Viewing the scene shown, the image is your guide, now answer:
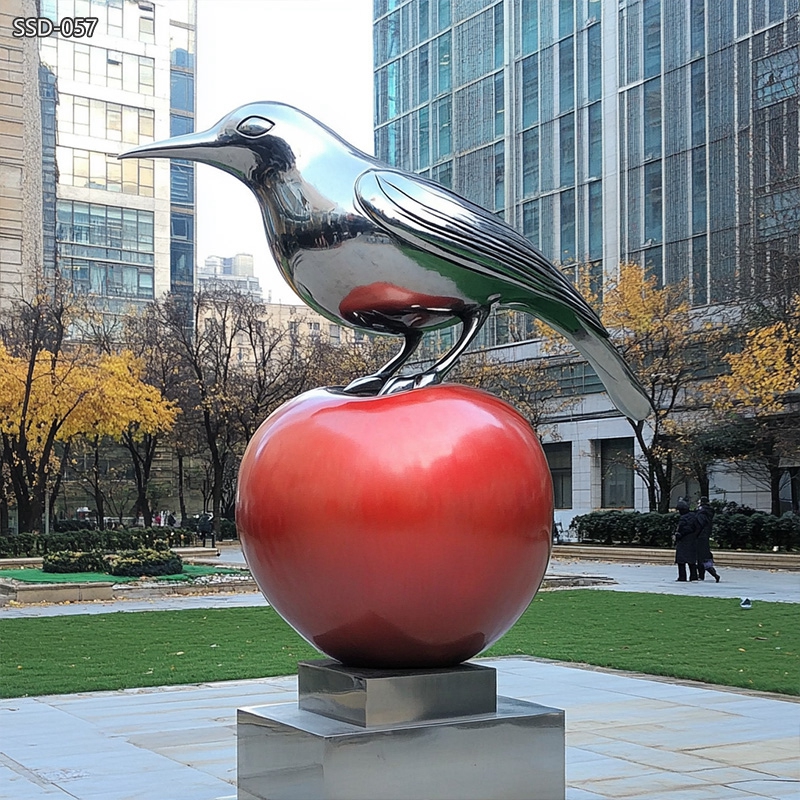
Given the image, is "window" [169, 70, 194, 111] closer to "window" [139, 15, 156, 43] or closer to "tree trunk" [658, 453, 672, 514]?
"window" [139, 15, 156, 43]

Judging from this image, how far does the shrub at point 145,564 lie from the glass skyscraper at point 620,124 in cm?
2009

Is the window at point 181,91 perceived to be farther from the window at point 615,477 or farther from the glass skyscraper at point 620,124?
the window at point 615,477

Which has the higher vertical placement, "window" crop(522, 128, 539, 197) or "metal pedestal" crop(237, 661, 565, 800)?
"window" crop(522, 128, 539, 197)

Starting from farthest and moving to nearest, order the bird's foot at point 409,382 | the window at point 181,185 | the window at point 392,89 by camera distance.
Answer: the window at point 181,185 → the window at point 392,89 → the bird's foot at point 409,382

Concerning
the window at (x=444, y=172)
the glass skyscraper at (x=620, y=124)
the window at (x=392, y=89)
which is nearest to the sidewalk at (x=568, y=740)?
the glass skyscraper at (x=620, y=124)

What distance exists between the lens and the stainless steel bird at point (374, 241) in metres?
6.64

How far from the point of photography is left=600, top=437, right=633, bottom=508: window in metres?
51.3

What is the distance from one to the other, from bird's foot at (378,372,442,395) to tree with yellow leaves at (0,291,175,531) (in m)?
27.2

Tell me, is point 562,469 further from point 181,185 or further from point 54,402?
point 181,185

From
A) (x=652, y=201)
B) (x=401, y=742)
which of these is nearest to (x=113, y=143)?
(x=652, y=201)

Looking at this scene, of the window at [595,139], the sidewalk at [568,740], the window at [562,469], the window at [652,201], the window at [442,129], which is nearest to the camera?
the sidewalk at [568,740]

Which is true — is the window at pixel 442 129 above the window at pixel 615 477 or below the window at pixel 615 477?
above

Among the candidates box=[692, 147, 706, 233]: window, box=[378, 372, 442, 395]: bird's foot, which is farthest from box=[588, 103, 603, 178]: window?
box=[378, 372, 442, 395]: bird's foot

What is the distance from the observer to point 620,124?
178ft
